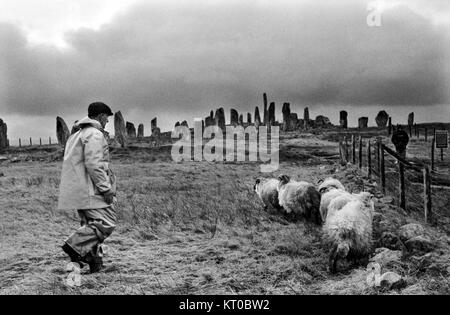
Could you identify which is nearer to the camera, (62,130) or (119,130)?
(119,130)

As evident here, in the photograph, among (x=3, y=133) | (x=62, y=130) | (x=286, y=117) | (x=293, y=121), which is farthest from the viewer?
(x=293, y=121)

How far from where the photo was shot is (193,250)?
6141 millimetres

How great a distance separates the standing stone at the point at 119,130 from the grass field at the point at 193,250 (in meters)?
17.5

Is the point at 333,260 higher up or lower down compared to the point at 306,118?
lower down

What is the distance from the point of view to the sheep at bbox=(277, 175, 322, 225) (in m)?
7.54

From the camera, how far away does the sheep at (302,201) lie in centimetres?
754

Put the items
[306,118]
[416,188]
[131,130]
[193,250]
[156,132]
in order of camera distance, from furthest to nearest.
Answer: [306,118] < [131,130] < [156,132] < [416,188] < [193,250]

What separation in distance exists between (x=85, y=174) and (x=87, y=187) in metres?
0.15

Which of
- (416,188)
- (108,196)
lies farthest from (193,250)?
(416,188)

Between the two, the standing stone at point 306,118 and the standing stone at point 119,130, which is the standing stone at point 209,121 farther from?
the standing stone at point 119,130

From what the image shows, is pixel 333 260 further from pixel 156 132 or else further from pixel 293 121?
pixel 293 121

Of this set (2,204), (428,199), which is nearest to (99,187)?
(428,199)

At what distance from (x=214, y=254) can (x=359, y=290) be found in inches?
90.1

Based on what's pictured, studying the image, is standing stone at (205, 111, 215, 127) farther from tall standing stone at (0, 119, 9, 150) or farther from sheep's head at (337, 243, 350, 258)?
sheep's head at (337, 243, 350, 258)
